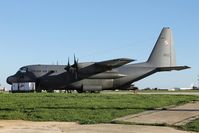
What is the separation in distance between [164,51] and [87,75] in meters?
11.0

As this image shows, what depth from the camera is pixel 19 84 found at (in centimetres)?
4662

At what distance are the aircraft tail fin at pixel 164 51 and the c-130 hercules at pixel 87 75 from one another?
4.29 feet

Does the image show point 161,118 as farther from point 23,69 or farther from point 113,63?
point 23,69

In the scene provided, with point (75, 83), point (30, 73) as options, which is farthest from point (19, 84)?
point (75, 83)

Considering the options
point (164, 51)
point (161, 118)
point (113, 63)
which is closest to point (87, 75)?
point (113, 63)

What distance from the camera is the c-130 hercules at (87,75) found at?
46.1 m

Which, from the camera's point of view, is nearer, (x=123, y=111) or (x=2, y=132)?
(x=2, y=132)

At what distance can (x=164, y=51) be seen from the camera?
52.1 m

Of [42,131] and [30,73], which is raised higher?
[30,73]

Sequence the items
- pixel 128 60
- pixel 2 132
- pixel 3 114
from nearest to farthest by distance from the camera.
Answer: pixel 2 132, pixel 3 114, pixel 128 60

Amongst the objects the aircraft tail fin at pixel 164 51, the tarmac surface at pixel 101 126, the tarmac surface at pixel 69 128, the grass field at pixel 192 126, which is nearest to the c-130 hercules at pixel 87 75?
the aircraft tail fin at pixel 164 51

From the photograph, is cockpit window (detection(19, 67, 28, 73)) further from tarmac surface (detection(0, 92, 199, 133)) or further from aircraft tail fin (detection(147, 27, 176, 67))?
tarmac surface (detection(0, 92, 199, 133))

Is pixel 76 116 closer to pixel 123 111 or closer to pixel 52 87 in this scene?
pixel 123 111

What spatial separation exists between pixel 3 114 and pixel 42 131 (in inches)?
191
